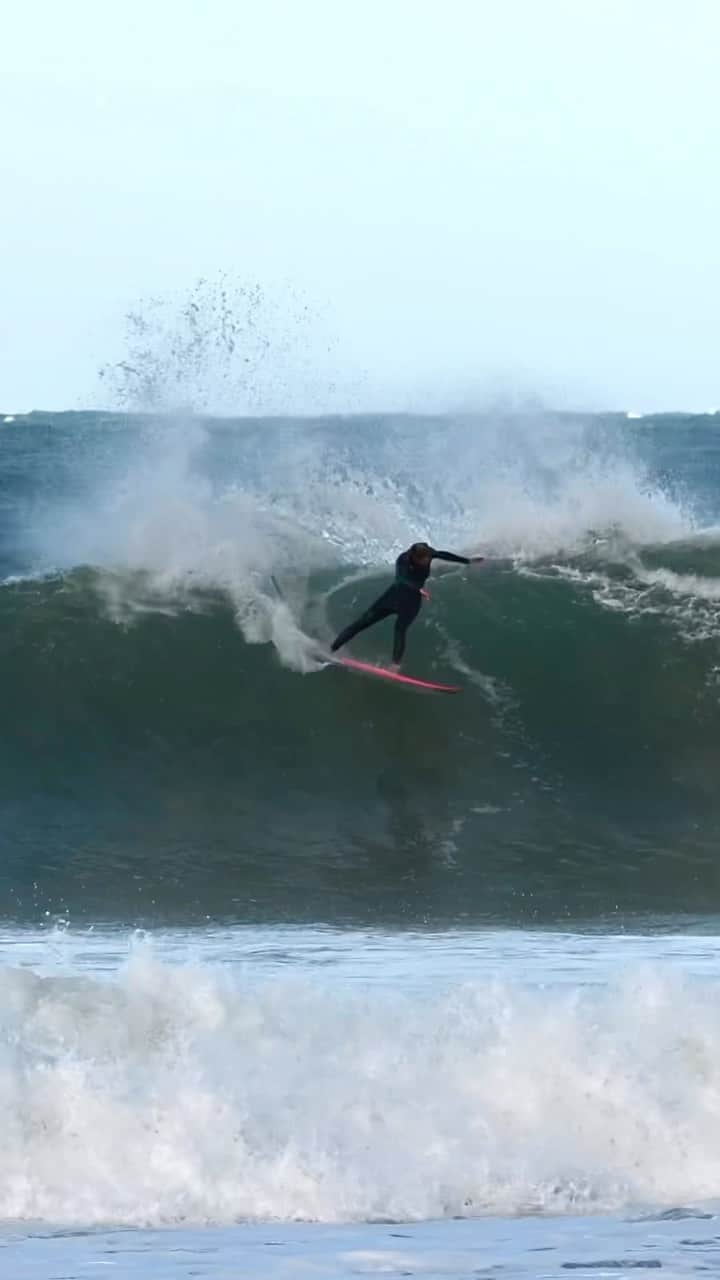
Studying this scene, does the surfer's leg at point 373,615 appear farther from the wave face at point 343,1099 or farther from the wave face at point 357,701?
the wave face at point 343,1099

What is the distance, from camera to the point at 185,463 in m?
16.5

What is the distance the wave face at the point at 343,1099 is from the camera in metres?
5.54

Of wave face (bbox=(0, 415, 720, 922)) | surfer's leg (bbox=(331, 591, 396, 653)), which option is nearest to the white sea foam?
wave face (bbox=(0, 415, 720, 922))

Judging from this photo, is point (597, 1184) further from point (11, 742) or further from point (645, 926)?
point (11, 742)

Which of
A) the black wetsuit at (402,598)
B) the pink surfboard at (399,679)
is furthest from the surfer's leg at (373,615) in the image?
the pink surfboard at (399,679)

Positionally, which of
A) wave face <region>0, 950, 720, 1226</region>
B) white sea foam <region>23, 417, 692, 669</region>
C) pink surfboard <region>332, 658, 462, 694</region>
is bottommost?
wave face <region>0, 950, 720, 1226</region>

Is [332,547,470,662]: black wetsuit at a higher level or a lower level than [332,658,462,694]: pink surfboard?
higher

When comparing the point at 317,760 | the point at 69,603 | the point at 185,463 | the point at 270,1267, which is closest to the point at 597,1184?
the point at 270,1267

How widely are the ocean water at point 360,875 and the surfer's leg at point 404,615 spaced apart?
0.46m

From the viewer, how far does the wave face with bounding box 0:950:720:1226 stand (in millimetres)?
5535

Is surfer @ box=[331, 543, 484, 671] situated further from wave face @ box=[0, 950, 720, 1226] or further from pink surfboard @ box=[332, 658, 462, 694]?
wave face @ box=[0, 950, 720, 1226]

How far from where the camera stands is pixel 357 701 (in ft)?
41.8

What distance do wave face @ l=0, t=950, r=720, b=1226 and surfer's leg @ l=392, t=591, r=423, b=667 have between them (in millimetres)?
5574

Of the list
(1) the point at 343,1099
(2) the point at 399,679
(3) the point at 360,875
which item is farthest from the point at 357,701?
(1) the point at 343,1099
